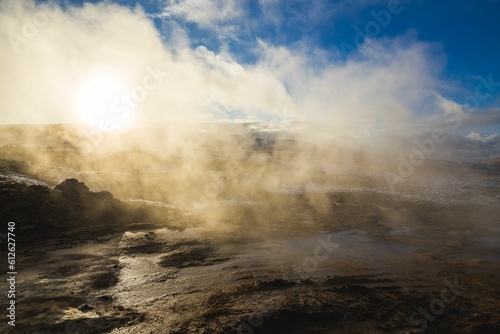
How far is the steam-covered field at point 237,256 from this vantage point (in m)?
5.55

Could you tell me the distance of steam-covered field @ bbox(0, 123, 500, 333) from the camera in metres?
5.55

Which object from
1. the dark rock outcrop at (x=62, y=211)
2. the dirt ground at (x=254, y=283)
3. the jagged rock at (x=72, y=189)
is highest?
the jagged rock at (x=72, y=189)

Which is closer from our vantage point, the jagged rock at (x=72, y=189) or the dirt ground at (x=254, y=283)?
the dirt ground at (x=254, y=283)

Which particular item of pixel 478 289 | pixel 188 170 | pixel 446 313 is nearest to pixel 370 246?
pixel 478 289

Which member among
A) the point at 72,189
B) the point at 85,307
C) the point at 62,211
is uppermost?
the point at 72,189

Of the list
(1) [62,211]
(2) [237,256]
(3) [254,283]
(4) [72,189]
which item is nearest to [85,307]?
(3) [254,283]

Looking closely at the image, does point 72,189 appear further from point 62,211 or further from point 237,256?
point 237,256

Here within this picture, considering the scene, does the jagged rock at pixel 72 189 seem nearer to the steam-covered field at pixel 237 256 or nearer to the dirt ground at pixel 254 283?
the steam-covered field at pixel 237 256

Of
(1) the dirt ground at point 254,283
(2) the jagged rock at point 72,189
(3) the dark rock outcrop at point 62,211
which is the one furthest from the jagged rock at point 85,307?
(2) the jagged rock at point 72,189

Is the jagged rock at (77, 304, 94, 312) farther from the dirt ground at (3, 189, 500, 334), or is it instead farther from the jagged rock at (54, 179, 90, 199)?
the jagged rock at (54, 179, 90, 199)

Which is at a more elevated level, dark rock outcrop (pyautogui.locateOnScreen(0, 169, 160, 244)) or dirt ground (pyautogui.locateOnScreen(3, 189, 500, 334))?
dark rock outcrop (pyautogui.locateOnScreen(0, 169, 160, 244))

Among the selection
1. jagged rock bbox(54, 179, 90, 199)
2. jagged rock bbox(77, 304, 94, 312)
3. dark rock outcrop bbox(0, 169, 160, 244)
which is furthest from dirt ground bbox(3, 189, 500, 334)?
jagged rock bbox(54, 179, 90, 199)

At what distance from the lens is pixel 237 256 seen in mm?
9531

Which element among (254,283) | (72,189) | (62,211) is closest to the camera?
(254,283)
